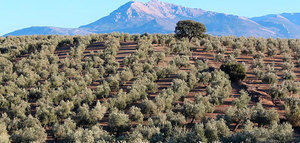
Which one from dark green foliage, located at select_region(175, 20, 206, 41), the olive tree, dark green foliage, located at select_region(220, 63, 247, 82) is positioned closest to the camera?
the olive tree

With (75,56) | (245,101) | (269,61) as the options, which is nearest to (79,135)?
(245,101)

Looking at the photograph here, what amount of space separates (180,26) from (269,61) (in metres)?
39.5

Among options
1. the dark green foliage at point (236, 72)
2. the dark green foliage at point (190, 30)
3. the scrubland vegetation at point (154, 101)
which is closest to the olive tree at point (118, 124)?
the scrubland vegetation at point (154, 101)

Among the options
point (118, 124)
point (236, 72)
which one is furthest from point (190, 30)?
point (118, 124)

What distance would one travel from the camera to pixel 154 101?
124ft

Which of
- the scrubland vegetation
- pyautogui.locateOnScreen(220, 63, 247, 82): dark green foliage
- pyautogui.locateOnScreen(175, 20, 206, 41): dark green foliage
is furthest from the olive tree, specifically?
pyautogui.locateOnScreen(175, 20, 206, 41): dark green foliage

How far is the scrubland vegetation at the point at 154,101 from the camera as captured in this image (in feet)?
85.9

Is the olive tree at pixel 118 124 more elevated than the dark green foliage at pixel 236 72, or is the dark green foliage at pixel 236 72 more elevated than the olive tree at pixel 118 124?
the dark green foliage at pixel 236 72

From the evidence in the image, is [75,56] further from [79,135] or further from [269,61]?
[269,61]

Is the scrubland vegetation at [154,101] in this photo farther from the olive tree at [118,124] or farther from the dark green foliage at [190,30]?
the dark green foliage at [190,30]

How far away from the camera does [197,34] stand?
291ft

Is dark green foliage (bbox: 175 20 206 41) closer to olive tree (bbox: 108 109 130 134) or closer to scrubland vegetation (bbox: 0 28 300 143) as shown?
scrubland vegetation (bbox: 0 28 300 143)

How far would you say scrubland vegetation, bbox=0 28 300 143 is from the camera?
2619cm

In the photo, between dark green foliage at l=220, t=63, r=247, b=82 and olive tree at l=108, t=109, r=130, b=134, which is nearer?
olive tree at l=108, t=109, r=130, b=134
